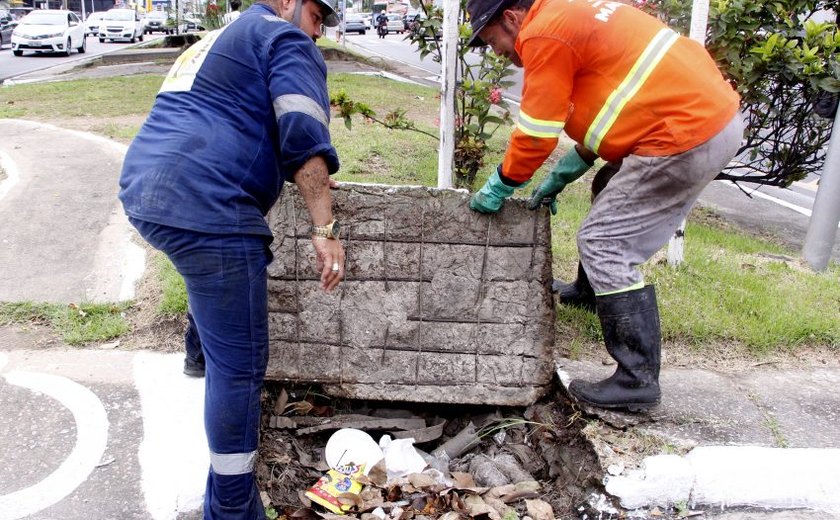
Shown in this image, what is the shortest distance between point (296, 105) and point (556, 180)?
1.32 meters

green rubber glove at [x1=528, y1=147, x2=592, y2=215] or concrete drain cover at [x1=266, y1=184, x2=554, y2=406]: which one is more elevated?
green rubber glove at [x1=528, y1=147, x2=592, y2=215]

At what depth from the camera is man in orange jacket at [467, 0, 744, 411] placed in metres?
2.57

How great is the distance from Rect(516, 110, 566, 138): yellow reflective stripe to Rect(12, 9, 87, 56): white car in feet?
80.3

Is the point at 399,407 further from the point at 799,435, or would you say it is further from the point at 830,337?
the point at 830,337

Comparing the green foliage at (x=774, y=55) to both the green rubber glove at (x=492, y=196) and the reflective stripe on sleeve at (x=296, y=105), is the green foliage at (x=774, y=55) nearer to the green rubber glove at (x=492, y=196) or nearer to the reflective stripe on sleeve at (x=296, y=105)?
the green rubber glove at (x=492, y=196)

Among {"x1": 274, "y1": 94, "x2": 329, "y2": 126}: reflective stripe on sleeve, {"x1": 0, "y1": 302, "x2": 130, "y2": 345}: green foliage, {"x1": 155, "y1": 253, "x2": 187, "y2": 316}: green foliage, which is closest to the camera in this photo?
{"x1": 274, "y1": 94, "x2": 329, "y2": 126}: reflective stripe on sleeve

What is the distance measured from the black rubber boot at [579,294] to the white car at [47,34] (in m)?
23.9

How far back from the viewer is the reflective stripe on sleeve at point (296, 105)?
7.04ft

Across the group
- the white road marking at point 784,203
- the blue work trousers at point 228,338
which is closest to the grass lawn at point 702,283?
the blue work trousers at point 228,338

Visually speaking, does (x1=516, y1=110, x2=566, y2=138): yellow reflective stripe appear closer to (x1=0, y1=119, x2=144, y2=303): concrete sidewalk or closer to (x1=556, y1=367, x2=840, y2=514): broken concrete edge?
(x1=556, y1=367, x2=840, y2=514): broken concrete edge

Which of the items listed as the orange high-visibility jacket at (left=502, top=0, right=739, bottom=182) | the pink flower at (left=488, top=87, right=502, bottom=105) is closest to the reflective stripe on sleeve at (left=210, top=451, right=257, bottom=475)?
the orange high-visibility jacket at (left=502, top=0, right=739, bottom=182)

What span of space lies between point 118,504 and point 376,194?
5.21 ft

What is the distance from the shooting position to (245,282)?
90.2 inches

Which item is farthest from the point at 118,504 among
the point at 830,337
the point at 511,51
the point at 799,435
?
the point at 830,337
